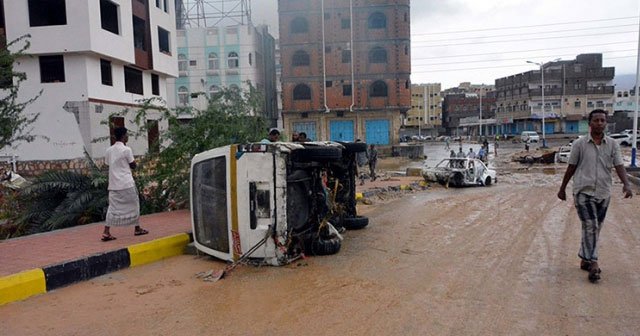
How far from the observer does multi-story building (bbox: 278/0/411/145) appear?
44219mm

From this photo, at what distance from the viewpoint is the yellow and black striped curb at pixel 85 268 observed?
16.8 ft

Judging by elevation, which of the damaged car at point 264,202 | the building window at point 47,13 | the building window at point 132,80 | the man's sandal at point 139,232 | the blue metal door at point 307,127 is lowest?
the man's sandal at point 139,232

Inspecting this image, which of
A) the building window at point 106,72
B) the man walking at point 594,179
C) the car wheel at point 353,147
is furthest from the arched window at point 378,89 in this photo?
the man walking at point 594,179

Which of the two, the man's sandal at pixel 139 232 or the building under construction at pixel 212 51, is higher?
the building under construction at pixel 212 51

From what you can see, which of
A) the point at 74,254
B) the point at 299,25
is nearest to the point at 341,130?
the point at 299,25

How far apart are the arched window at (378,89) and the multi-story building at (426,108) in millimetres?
60193

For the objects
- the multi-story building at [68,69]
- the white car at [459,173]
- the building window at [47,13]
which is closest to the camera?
the white car at [459,173]

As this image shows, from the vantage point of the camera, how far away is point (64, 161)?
2484 centimetres

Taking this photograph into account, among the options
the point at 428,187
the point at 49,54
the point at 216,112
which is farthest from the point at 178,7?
the point at 216,112

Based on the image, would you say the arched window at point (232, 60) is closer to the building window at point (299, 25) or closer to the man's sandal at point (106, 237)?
the building window at point (299, 25)

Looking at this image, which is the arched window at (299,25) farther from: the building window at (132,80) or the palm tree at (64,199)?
the palm tree at (64,199)

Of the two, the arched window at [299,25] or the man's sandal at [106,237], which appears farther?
the arched window at [299,25]

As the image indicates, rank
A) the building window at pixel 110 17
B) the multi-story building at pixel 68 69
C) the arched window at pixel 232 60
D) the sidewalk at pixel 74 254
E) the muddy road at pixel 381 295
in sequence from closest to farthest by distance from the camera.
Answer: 1. the muddy road at pixel 381 295
2. the sidewalk at pixel 74 254
3. the multi-story building at pixel 68 69
4. the building window at pixel 110 17
5. the arched window at pixel 232 60

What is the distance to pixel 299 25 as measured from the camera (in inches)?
1788
